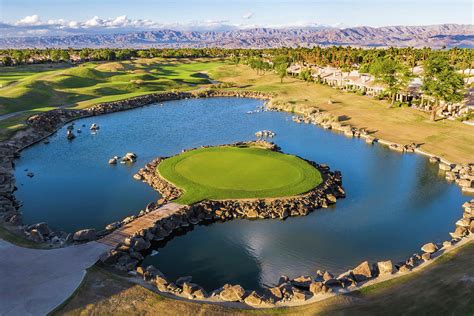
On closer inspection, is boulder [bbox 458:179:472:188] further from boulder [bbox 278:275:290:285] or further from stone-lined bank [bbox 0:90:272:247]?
stone-lined bank [bbox 0:90:272:247]

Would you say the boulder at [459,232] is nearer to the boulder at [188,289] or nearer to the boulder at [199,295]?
the boulder at [199,295]

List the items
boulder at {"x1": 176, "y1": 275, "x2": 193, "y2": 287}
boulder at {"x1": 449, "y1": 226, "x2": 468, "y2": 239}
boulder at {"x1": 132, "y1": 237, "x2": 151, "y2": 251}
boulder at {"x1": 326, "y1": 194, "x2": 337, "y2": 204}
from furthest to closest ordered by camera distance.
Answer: boulder at {"x1": 326, "y1": 194, "x2": 337, "y2": 204}, boulder at {"x1": 449, "y1": 226, "x2": 468, "y2": 239}, boulder at {"x1": 132, "y1": 237, "x2": 151, "y2": 251}, boulder at {"x1": 176, "y1": 275, "x2": 193, "y2": 287}

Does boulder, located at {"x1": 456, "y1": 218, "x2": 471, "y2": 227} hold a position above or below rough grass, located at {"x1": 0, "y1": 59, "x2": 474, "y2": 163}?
below

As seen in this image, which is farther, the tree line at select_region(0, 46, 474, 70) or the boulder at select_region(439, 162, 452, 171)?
the tree line at select_region(0, 46, 474, 70)

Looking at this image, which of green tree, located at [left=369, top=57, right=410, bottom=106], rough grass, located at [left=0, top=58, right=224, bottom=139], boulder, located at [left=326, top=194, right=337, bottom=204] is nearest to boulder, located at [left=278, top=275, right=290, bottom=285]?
boulder, located at [left=326, top=194, right=337, bottom=204]

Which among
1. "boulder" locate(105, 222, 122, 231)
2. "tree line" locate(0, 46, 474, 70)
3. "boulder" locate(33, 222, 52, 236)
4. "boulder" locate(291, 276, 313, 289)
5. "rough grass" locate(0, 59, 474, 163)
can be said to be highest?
"tree line" locate(0, 46, 474, 70)


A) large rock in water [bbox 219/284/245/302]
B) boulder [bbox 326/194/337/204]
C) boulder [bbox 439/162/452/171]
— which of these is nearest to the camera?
large rock in water [bbox 219/284/245/302]

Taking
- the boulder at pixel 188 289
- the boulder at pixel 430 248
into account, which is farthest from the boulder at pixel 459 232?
the boulder at pixel 188 289

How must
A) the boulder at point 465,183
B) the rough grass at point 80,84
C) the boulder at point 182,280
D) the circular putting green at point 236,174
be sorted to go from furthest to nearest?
the rough grass at point 80,84 < the boulder at point 465,183 < the circular putting green at point 236,174 < the boulder at point 182,280
